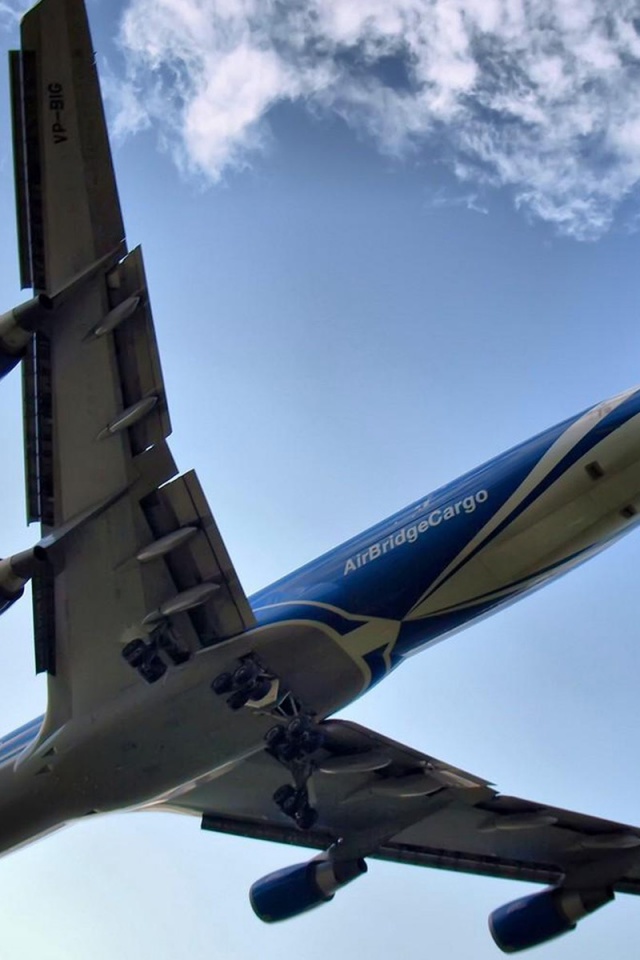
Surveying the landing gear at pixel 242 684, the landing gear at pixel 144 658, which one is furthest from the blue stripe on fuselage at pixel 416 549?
the landing gear at pixel 144 658

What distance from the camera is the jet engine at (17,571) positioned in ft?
49.8

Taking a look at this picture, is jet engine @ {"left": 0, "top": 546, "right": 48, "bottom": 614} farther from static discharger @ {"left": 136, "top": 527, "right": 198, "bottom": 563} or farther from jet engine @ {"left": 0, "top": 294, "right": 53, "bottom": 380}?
jet engine @ {"left": 0, "top": 294, "right": 53, "bottom": 380}

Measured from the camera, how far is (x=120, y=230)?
14.0m

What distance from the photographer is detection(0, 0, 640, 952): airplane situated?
1407 centimetres

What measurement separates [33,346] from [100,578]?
3.39 m

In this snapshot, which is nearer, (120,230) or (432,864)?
(120,230)

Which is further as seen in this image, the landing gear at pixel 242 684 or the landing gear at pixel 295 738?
the landing gear at pixel 295 738

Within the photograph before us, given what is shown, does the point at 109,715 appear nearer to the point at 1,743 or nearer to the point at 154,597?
the point at 154,597

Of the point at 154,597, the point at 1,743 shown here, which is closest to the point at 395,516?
the point at 154,597

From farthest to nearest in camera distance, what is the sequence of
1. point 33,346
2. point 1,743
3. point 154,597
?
point 1,743 → point 154,597 → point 33,346

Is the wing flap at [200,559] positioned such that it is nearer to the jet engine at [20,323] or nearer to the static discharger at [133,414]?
the static discharger at [133,414]

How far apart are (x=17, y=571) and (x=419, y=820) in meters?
9.64

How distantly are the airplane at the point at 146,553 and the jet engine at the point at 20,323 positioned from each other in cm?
3

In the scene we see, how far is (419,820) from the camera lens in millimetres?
20828
